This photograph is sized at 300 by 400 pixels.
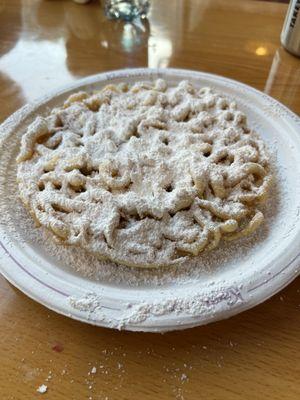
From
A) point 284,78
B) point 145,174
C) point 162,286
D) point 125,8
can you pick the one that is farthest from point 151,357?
point 125,8

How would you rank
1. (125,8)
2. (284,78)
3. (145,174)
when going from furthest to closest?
1. (125,8)
2. (284,78)
3. (145,174)

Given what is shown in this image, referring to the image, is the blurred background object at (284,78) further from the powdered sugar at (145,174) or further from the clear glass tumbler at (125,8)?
the clear glass tumbler at (125,8)

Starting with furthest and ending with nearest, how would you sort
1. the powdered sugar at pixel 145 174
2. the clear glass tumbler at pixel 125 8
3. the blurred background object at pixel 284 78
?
the clear glass tumbler at pixel 125 8 → the blurred background object at pixel 284 78 → the powdered sugar at pixel 145 174

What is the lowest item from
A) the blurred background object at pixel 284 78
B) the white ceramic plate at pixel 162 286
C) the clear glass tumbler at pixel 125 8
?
the blurred background object at pixel 284 78

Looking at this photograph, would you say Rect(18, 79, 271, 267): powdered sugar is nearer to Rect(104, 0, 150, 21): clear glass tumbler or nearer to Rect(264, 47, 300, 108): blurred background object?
Rect(264, 47, 300, 108): blurred background object

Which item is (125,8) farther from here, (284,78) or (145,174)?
(145,174)

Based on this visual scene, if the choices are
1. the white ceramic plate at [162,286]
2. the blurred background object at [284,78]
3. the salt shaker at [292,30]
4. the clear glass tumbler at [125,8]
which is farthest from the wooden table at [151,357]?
the clear glass tumbler at [125,8]

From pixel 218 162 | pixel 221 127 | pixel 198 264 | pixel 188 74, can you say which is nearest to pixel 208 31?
pixel 188 74
